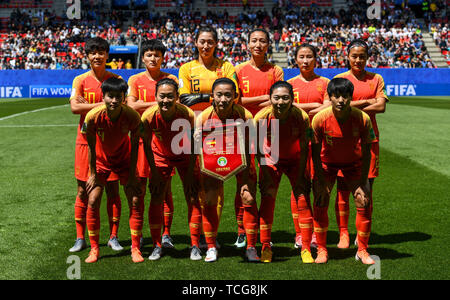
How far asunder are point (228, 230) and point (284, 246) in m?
0.93

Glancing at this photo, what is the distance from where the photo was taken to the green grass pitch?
490 cm

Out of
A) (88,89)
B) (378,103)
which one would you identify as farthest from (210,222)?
(378,103)

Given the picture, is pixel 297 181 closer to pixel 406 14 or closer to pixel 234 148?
pixel 234 148

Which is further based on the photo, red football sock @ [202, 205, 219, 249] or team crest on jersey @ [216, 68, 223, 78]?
team crest on jersey @ [216, 68, 223, 78]

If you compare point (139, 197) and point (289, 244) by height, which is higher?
point (139, 197)

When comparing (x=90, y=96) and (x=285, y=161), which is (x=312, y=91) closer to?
Answer: (x=285, y=161)

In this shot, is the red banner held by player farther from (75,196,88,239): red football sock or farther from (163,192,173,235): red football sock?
(75,196,88,239): red football sock

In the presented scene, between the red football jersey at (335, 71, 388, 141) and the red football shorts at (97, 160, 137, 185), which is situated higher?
the red football jersey at (335, 71, 388, 141)

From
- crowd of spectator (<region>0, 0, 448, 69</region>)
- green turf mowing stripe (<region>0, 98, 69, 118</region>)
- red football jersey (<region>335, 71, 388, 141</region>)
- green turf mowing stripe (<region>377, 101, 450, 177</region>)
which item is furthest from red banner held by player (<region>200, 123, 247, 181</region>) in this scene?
crowd of spectator (<region>0, 0, 448, 69</region>)

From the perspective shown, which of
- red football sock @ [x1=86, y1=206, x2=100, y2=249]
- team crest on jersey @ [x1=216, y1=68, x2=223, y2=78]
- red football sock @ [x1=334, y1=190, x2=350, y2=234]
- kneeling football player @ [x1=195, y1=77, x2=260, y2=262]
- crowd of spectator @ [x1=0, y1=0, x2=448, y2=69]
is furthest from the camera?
crowd of spectator @ [x1=0, y1=0, x2=448, y2=69]

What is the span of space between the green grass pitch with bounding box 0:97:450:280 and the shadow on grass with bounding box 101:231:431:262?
11 millimetres

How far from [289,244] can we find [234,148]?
1.47 m
